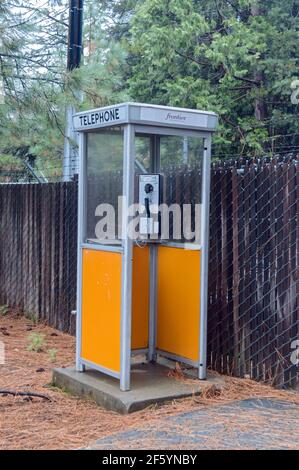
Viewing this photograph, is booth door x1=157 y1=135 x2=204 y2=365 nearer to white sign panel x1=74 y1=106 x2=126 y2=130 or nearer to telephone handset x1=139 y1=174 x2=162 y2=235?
telephone handset x1=139 y1=174 x2=162 y2=235

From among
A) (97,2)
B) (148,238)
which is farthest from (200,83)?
(148,238)

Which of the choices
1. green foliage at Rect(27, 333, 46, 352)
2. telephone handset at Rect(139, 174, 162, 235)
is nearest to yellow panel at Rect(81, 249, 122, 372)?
telephone handset at Rect(139, 174, 162, 235)

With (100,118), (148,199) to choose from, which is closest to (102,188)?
(148,199)

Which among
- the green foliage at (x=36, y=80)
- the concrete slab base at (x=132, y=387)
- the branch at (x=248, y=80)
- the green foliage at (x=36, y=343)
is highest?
the branch at (x=248, y=80)

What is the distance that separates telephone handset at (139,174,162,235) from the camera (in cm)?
586

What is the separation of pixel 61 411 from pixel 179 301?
1484mm

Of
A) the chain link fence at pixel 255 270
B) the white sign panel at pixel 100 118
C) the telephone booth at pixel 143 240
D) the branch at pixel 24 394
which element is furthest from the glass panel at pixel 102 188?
the branch at pixel 24 394

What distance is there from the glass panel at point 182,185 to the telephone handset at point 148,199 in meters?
0.25

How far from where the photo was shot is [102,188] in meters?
5.96

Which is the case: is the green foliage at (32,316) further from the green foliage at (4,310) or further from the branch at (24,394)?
the branch at (24,394)

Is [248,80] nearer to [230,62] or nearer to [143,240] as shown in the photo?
[230,62]

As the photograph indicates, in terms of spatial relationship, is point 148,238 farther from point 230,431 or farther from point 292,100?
point 292,100

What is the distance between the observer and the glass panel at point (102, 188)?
19.1 feet

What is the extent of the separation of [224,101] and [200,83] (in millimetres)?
780
